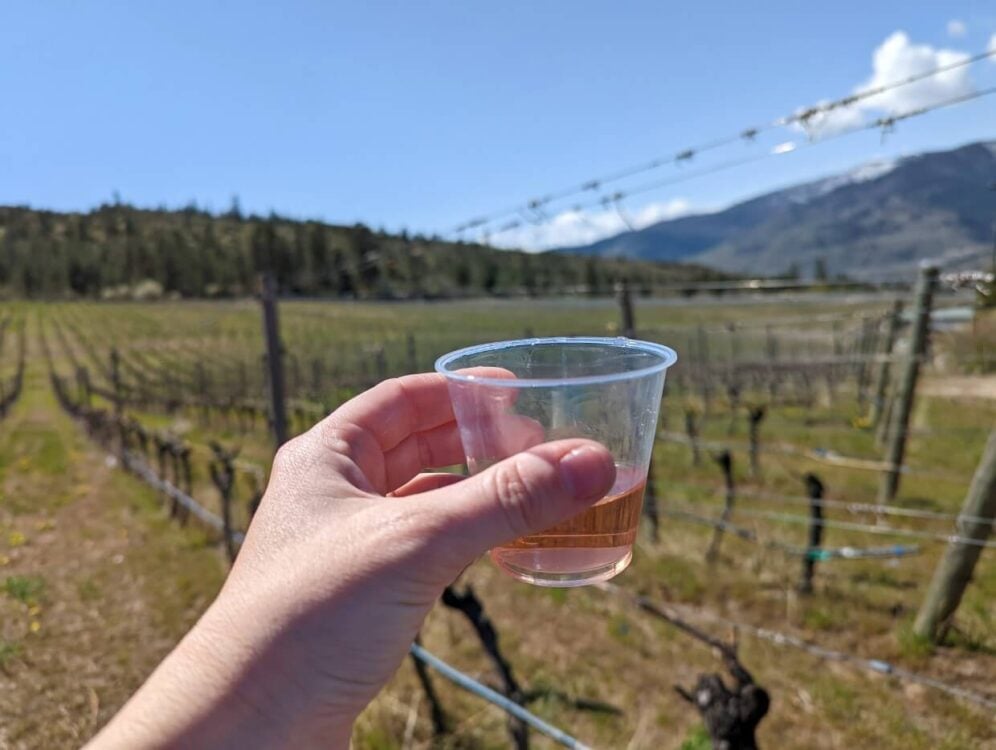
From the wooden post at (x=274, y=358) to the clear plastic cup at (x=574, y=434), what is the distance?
4.63 metres

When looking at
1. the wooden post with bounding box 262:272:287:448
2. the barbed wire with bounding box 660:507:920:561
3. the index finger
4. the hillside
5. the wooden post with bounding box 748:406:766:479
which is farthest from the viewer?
the hillside

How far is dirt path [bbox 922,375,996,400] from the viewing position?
18.8m

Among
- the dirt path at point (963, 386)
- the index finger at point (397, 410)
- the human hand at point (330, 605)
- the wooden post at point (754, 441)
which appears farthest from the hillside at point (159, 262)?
the human hand at point (330, 605)

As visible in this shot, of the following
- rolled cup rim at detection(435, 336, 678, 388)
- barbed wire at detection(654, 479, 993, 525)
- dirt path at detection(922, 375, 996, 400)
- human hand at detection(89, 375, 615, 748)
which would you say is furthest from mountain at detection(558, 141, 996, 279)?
dirt path at detection(922, 375, 996, 400)

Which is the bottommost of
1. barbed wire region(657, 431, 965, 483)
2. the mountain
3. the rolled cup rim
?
barbed wire region(657, 431, 965, 483)

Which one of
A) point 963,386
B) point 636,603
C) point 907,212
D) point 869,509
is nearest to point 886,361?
point 869,509

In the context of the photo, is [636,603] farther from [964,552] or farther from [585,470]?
[585,470]

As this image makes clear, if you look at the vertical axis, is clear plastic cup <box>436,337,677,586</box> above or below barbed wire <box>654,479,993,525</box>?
above

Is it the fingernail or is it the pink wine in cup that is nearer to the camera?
the fingernail

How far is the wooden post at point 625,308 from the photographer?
277 inches

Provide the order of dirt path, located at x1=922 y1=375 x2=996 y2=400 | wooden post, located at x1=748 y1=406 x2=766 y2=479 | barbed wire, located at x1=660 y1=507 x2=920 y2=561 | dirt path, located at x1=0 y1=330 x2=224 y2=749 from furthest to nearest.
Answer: dirt path, located at x1=922 y1=375 x2=996 y2=400 < wooden post, located at x1=748 y1=406 x2=766 y2=479 < barbed wire, located at x1=660 y1=507 x2=920 y2=561 < dirt path, located at x1=0 y1=330 x2=224 y2=749

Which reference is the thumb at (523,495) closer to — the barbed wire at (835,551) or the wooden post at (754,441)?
the barbed wire at (835,551)

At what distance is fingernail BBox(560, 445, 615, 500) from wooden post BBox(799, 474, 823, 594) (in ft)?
17.9

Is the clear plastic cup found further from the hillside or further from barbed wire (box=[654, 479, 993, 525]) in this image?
the hillside
